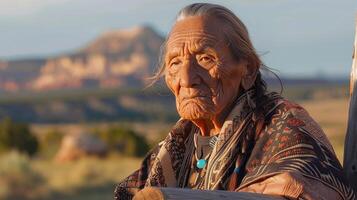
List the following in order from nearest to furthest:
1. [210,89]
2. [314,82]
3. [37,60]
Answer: [210,89] → [314,82] → [37,60]

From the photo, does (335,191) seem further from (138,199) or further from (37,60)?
→ (37,60)

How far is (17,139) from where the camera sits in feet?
119

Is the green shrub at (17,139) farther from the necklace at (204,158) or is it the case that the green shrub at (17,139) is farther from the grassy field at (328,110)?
the grassy field at (328,110)

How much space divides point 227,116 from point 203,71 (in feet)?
0.82

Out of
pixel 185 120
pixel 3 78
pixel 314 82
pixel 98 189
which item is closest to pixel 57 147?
pixel 98 189

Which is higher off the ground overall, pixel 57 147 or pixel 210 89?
pixel 210 89

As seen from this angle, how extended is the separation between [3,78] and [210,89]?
523 ft

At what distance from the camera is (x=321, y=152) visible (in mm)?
3975

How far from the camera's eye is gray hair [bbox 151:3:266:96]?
4316mm

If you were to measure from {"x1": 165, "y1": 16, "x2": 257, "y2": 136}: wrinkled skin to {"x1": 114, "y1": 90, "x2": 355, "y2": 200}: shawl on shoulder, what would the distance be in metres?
0.08

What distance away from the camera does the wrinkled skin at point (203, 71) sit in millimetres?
4293

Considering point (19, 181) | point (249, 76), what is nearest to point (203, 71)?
point (249, 76)

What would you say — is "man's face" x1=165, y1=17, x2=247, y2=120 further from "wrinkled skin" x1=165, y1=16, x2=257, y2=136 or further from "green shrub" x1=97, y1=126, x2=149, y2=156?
"green shrub" x1=97, y1=126, x2=149, y2=156

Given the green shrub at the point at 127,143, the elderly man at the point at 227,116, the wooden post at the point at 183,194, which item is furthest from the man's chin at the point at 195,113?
the green shrub at the point at 127,143
